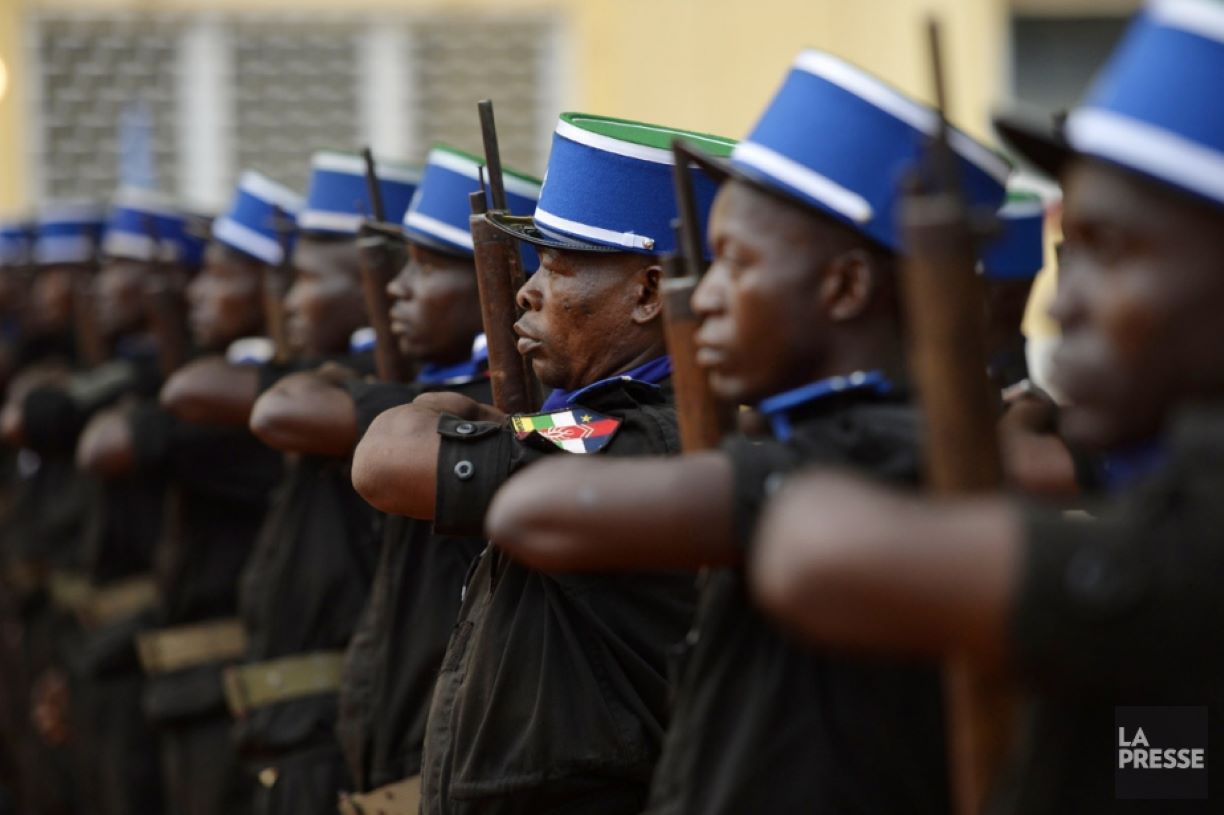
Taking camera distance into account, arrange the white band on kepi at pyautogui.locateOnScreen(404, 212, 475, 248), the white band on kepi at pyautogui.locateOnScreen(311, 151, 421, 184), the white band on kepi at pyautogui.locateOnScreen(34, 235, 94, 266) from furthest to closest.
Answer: the white band on kepi at pyautogui.locateOnScreen(34, 235, 94, 266), the white band on kepi at pyautogui.locateOnScreen(311, 151, 421, 184), the white band on kepi at pyautogui.locateOnScreen(404, 212, 475, 248)

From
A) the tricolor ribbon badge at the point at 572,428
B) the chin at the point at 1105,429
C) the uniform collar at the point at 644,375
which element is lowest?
the tricolor ribbon badge at the point at 572,428

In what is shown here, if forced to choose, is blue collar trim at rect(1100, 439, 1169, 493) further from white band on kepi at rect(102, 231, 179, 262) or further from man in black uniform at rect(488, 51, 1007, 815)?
white band on kepi at rect(102, 231, 179, 262)

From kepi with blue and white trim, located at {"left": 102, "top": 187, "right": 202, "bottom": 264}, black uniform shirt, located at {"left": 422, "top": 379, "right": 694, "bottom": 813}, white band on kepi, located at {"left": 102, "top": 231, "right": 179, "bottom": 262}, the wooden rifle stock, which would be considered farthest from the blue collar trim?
the wooden rifle stock

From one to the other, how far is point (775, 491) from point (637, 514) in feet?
0.57

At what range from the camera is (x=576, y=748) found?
3377 millimetres

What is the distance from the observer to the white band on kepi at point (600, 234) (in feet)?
11.7

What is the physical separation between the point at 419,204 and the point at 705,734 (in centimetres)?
231

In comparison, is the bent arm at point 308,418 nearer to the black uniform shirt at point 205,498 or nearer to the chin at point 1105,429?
the black uniform shirt at point 205,498

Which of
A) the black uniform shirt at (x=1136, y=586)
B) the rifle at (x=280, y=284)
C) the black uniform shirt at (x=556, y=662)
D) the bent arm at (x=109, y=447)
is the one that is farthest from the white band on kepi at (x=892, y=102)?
the bent arm at (x=109, y=447)

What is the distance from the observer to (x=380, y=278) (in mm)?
4496

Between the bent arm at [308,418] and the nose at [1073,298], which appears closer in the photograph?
the nose at [1073,298]

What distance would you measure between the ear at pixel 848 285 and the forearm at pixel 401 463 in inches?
40.1

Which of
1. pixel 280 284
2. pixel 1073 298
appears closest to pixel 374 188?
pixel 280 284

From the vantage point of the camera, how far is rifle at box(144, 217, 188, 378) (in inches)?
254
